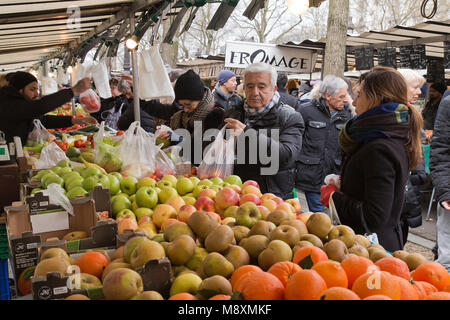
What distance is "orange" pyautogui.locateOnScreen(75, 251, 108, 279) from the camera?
1684mm

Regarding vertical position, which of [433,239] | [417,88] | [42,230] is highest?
[417,88]

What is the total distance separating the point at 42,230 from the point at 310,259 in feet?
5.10

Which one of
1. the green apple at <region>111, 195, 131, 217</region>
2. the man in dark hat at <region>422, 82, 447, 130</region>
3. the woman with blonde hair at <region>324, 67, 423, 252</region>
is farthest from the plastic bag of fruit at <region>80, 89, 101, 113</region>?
the man in dark hat at <region>422, 82, 447, 130</region>

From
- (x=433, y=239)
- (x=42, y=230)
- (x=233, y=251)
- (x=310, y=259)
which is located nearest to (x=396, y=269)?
(x=310, y=259)

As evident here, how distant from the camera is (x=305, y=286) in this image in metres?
1.24

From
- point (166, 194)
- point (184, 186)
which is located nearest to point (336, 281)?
point (166, 194)

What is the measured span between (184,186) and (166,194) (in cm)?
21

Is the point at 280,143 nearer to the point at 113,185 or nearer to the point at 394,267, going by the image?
the point at 113,185

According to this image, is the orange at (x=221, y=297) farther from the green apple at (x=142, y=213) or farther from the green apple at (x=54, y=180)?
the green apple at (x=54, y=180)

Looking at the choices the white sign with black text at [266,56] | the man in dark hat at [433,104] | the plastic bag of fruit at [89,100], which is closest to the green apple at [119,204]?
the plastic bag of fruit at [89,100]

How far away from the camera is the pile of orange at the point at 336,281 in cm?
124

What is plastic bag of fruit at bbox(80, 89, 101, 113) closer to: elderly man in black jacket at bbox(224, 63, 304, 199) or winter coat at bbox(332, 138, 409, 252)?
elderly man in black jacket at bbox(224, 63, 304, 199)
